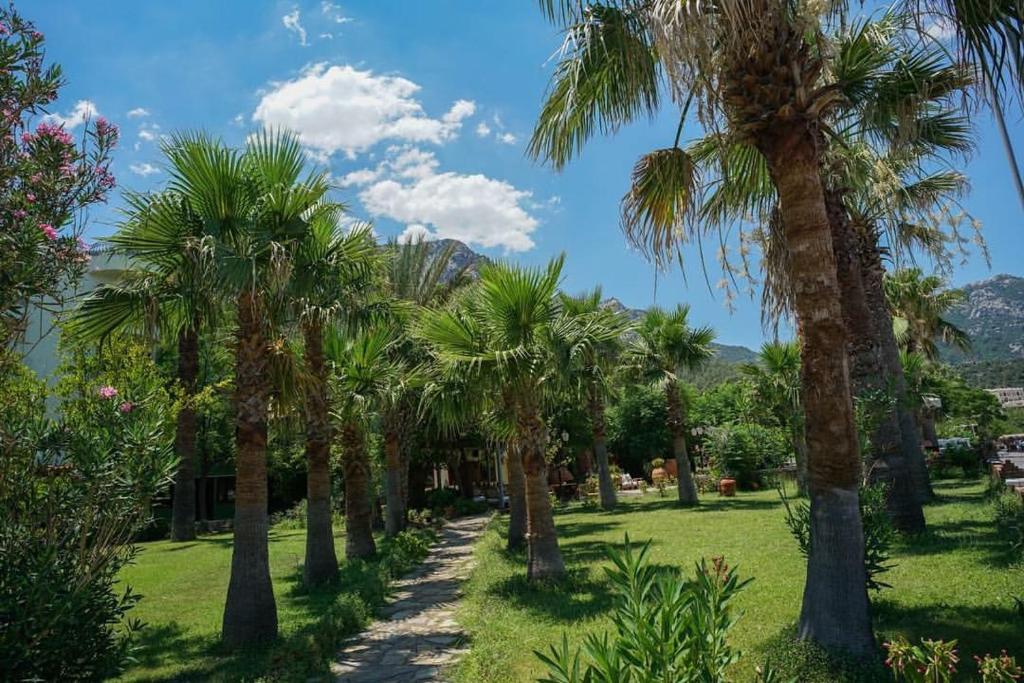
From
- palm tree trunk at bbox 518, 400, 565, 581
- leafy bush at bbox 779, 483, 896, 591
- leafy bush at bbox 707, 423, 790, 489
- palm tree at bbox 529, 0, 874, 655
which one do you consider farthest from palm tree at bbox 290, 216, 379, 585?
leafy bush at bbox 707, 423, 790, 489

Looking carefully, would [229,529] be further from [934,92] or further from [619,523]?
[934,92]

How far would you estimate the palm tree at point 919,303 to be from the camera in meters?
22.5

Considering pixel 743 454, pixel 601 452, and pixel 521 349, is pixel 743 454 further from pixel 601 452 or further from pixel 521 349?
pixel 521 349

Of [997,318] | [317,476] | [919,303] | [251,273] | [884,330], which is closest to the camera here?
[251,273]

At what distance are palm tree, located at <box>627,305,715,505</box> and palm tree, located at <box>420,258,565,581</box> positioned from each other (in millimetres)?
13409

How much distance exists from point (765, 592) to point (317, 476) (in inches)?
305

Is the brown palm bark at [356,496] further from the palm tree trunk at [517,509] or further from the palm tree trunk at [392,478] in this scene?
the palm tree trunk at [517,509]

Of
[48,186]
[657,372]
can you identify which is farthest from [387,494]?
[48,186]

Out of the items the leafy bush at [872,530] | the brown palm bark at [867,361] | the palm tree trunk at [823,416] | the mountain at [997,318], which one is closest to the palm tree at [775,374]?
the brown palm bark at [867,361]

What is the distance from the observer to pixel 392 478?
55.3 feet

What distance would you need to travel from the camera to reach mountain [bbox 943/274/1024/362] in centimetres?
13450

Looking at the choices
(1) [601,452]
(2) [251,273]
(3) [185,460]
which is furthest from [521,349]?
(3) [185,460]

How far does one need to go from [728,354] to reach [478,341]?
155 metres

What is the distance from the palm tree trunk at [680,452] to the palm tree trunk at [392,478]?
1013cm
